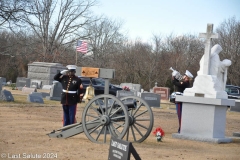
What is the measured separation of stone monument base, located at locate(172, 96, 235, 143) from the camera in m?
14.1

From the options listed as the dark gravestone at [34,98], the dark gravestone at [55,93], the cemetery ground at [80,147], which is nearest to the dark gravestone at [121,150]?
the cemetery ground at [80,147]

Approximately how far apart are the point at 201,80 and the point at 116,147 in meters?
7.52

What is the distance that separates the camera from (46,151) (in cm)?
1046

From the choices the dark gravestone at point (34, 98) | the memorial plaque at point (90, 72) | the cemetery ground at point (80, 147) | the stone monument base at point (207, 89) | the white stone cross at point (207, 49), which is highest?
the white stone cross at point (207, 49)

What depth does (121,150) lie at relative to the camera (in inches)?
291

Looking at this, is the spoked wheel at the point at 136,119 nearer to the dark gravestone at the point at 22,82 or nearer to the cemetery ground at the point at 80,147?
the cemetery ground at the point at 80,147

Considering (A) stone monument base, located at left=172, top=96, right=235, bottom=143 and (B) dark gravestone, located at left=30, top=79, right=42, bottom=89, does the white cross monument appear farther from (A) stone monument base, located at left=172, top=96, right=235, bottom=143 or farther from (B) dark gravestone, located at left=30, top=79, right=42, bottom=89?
(B) dark gravestone, located at left=30, top=79, right=42, bottom=89

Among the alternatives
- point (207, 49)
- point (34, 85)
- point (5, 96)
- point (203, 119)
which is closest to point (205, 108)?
point (203, 119)

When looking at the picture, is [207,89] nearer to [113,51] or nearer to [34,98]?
[34,98]

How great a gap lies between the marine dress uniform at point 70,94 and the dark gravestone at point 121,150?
5897 mm

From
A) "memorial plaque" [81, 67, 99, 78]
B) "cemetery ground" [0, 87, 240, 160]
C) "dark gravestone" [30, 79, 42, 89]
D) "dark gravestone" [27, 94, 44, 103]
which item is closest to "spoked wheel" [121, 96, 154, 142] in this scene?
"cemetery ground" [0, 87, 240, 160]

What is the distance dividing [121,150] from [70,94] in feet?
20.4

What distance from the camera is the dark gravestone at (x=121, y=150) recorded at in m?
7.24

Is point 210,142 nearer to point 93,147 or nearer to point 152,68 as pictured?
point 93,147
